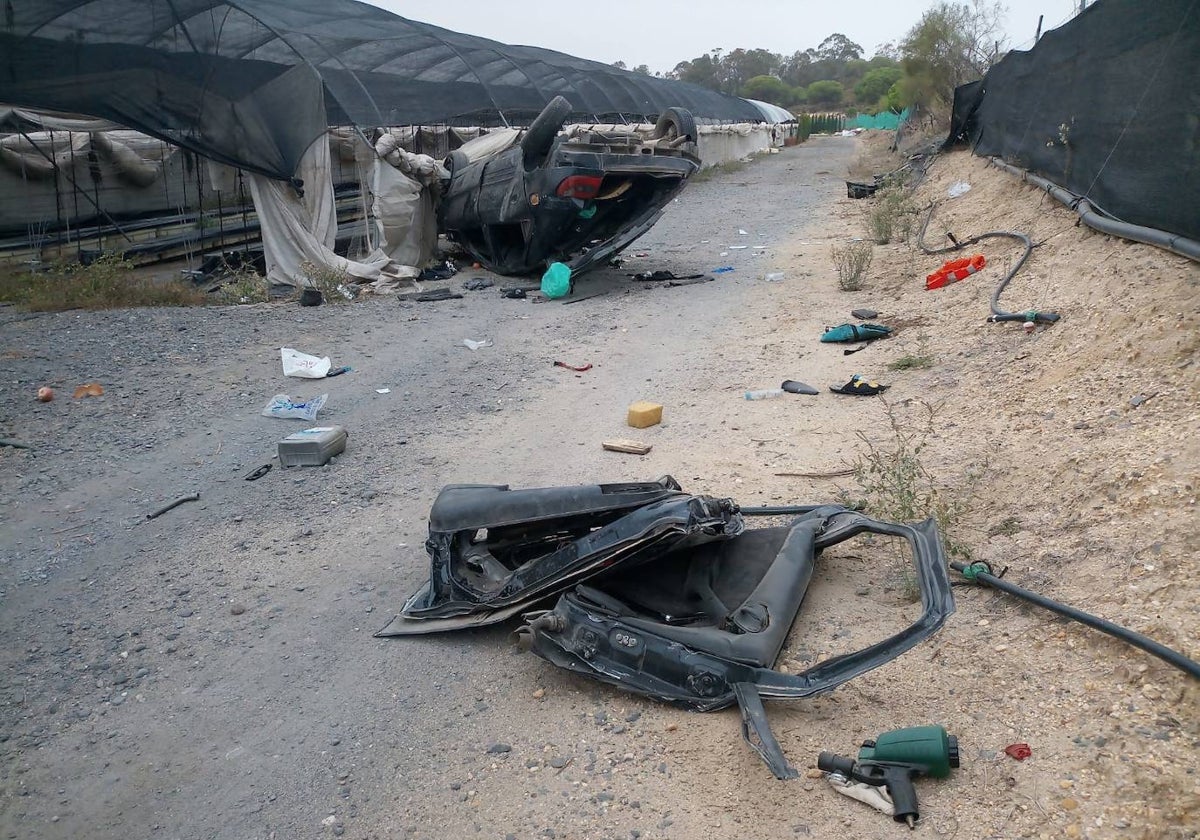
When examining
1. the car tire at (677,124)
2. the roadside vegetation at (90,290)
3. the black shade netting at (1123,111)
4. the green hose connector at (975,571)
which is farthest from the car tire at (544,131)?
the green hose connector at (975,571)

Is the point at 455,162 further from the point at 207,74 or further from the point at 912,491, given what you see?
the point at 912,491

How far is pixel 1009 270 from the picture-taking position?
763 cm

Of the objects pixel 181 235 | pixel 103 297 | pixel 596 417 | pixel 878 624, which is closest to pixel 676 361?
pixel 596 417

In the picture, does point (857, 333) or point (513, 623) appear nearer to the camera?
point (513, 623)

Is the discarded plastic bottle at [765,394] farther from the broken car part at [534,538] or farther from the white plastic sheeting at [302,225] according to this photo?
the white plastic sheeting at [302,225]

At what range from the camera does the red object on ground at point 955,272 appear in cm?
834

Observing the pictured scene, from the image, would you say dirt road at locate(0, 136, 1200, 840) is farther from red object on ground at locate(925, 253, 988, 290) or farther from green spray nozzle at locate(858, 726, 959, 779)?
red object on ground at locate(925, 253, 988, 290)

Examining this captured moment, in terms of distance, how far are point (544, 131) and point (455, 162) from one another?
108 inches

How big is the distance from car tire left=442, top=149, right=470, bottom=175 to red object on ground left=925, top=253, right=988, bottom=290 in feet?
23.0

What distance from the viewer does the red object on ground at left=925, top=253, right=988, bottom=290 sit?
8344 millimetres

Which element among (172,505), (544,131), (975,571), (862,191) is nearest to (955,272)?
(544,131)

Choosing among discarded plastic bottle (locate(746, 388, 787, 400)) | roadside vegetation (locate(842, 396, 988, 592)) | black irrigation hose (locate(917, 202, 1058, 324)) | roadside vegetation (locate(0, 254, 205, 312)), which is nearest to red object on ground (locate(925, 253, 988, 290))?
black irrigation hose (locate(917, 202, 1058, 324))

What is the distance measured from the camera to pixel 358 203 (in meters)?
13.2

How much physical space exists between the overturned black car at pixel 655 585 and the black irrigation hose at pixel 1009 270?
129 inches
